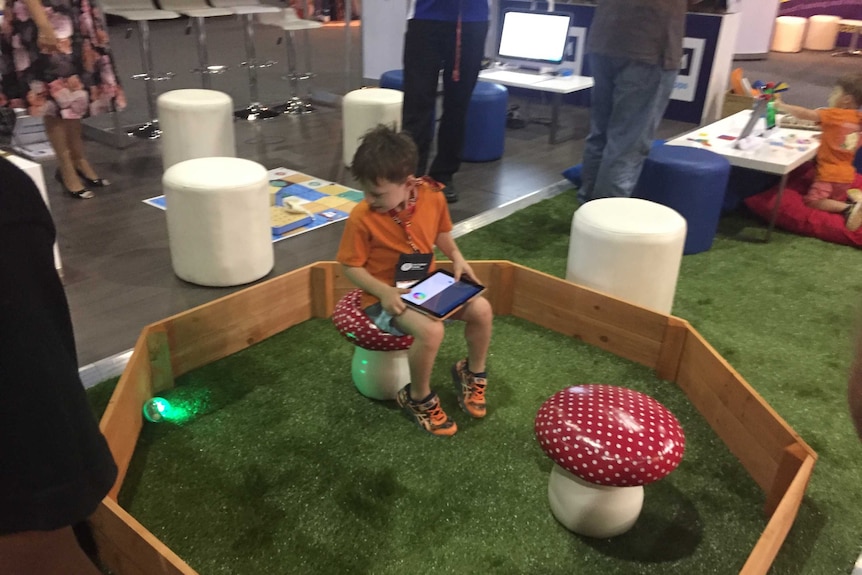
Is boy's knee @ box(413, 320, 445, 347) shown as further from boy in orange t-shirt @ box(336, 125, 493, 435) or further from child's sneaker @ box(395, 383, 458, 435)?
child's sneaker @ box(395, 383, 458, 435)

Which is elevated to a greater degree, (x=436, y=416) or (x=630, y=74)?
(x=630, y=74)

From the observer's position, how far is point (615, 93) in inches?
146

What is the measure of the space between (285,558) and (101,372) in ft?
3.53

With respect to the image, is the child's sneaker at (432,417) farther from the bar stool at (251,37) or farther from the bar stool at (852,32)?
the bar stool at (852,32)

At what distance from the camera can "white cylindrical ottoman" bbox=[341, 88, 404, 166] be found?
14.9 feet

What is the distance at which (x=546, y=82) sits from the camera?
5.56 metres

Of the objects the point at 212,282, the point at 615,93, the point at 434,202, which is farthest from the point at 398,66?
the point at 434,202

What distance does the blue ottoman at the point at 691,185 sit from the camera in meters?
3.58

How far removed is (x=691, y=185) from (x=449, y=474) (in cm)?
216

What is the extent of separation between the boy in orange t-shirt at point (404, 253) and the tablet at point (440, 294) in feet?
0.09

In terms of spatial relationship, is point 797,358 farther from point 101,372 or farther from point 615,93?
point 101,372

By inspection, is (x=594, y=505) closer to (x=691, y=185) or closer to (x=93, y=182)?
(x=691, y=185)

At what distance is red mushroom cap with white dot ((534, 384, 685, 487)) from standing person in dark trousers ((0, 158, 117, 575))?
1.08m

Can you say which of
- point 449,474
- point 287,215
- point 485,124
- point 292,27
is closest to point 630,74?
point 485,124
